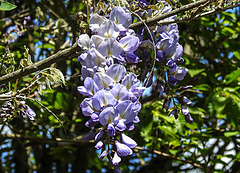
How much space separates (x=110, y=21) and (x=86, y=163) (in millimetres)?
2121

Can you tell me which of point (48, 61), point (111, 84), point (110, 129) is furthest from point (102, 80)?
point (48, 61)

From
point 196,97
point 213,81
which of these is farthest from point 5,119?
point 196,97

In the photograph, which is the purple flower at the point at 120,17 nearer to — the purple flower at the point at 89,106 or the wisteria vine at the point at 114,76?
the wisteria vine at the point at 114,76

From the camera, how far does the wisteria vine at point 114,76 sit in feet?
2.76

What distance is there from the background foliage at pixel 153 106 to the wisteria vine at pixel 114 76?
0.47 feet

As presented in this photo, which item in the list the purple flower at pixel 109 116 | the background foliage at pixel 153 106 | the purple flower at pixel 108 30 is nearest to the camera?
the purple flower at pixel 109 116

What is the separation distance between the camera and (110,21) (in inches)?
37.1

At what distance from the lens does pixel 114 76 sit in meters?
0.89

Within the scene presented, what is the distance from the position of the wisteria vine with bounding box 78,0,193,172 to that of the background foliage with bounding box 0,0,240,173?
0.14 m

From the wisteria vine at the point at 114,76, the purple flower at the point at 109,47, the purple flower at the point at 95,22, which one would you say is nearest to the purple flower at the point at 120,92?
the wisteria vine at the point at 114,76

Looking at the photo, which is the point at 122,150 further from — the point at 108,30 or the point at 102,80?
the point at 108,30

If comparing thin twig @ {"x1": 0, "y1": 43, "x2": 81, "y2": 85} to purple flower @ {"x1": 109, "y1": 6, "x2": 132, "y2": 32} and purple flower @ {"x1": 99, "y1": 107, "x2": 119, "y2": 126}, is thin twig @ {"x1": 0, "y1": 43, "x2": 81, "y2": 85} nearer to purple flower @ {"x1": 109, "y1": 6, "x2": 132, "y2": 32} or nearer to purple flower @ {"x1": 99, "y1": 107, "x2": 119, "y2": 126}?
purple flower @ {"x1": 109, "y1": 6, "x2": 132, "y2": 32}

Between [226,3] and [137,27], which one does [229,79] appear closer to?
[226,3]

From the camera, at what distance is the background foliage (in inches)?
71.1
